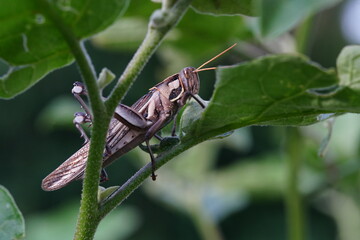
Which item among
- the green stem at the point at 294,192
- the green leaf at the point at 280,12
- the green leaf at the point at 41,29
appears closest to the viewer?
the green leaf at the point at 41,29

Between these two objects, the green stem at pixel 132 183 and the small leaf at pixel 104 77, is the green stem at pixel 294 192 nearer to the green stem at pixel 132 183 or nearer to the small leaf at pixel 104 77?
the green stem at pixel 132 183

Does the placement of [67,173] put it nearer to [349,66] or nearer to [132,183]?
[132,183]

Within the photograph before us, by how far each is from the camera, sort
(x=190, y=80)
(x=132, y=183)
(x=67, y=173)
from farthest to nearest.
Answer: (x=190, y=80)
(x=67, y=173)
(x=132, y=183)

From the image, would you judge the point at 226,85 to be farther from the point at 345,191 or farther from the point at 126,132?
the point at 345,191

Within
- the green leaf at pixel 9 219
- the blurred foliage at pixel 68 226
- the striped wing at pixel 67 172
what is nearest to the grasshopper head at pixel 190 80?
the striped wing at pixel 67 172

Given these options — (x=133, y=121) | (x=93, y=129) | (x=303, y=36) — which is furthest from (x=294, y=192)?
(x=93, y=129)

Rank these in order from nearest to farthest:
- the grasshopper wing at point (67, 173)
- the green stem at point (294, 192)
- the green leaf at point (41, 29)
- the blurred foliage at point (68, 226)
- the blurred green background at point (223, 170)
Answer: the green leaf at point (41, 29) → the grasshopper wing at point (67, 173) → the green stem at point (294, 192) → the blurred green background at point (223, 170) → the blurred foliage at point (68, 226)

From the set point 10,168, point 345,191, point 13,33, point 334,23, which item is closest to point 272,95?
point 13,33
